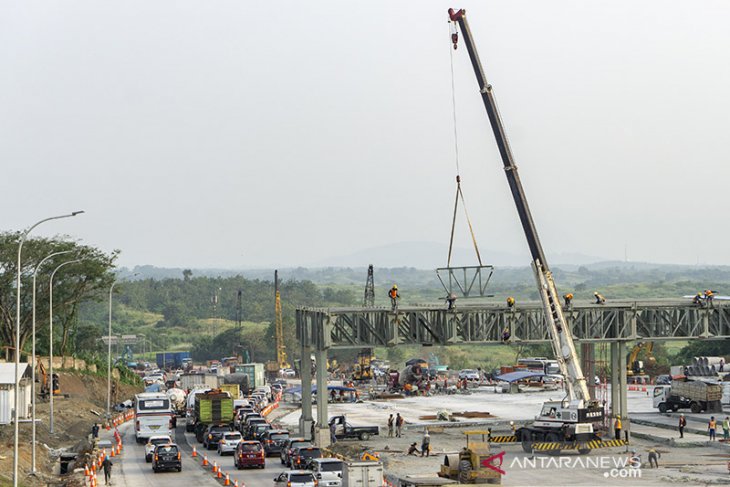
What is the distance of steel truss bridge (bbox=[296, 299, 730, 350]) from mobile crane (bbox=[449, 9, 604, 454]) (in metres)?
4.07

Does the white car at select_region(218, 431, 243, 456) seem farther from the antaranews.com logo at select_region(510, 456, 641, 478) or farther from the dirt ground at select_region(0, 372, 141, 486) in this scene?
the antaranews.com logo at select_region(510, 456, 641, 478)

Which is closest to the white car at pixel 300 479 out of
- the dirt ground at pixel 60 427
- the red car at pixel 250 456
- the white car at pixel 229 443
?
the red car at pixel 250 456

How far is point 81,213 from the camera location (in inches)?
1842

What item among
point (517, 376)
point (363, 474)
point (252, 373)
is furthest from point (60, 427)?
point (517, 376)

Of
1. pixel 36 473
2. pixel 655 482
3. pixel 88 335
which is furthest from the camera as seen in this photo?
pixel 88 335

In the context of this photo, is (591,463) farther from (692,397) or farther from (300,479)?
(692,397)

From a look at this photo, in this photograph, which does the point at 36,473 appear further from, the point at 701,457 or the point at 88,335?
the point at 88,335

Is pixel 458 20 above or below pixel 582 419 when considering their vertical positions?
above

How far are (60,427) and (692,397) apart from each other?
4998 cm

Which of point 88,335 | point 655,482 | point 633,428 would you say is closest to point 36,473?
point 655,482

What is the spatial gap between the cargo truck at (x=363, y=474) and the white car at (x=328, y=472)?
352cm

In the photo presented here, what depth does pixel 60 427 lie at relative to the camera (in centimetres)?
8750

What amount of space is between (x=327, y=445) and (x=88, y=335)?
111069 mm

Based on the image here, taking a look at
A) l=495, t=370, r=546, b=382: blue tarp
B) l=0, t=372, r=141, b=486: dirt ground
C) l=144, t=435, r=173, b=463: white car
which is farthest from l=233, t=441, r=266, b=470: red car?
l=495, t=370, r=546, b=382: blue tarp
